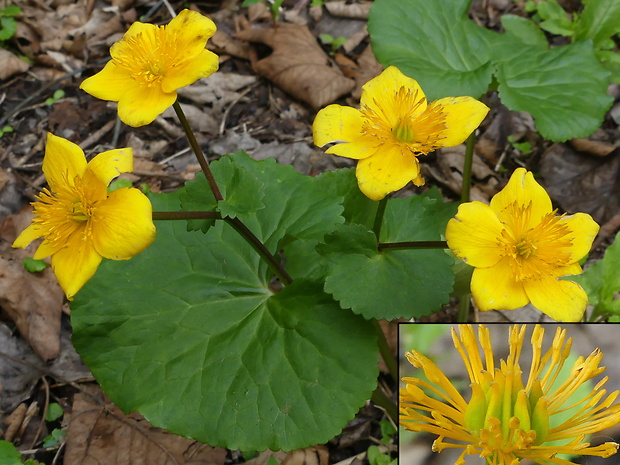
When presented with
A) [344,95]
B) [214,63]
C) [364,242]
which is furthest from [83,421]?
[344,95]

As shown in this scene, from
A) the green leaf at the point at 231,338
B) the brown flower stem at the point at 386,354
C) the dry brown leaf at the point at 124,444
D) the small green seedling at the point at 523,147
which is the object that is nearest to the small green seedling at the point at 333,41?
the small green seedling at the point at 523,147

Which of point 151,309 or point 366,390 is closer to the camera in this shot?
point 366,390

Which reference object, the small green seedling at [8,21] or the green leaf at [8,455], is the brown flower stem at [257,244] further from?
the small green seedling at [8,21]

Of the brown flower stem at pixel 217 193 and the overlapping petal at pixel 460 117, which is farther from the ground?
the overlapping petal at pixel 460 117

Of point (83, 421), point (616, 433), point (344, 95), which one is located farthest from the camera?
point (344, 95)

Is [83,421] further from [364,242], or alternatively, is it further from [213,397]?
[364,242]
